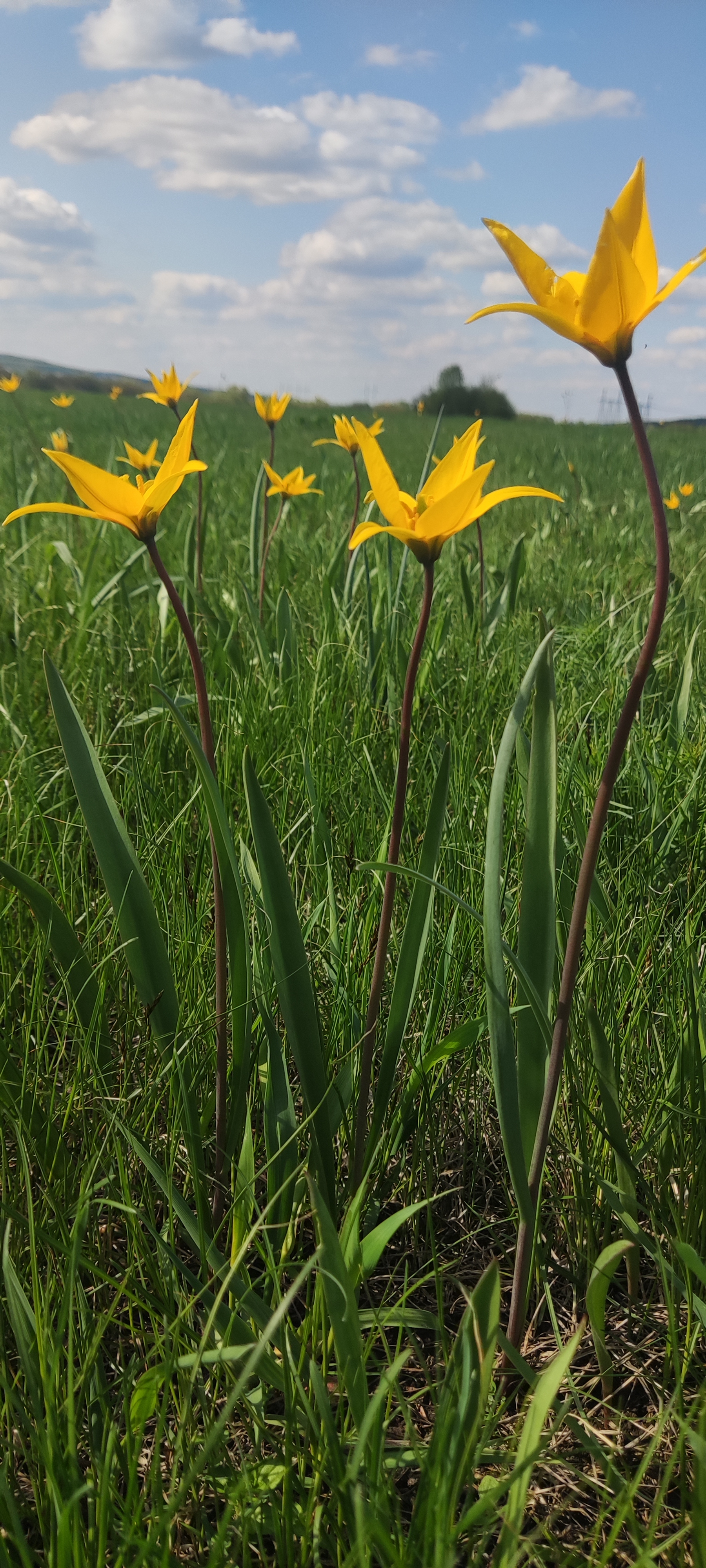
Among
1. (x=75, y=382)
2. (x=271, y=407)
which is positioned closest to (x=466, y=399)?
(x=75, y=382)

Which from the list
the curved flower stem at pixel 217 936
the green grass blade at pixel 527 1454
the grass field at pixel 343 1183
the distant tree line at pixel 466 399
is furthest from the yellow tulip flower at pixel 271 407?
the distant tree line at pixel 466 399

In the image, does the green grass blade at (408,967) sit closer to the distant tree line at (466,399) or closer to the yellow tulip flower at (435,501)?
the yellow tulip flower at (435,501)

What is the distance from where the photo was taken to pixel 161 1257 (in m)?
0.89

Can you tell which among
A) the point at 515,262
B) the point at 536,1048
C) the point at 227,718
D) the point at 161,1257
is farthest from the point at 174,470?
the point at 227,718

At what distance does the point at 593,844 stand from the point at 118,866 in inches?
20.0

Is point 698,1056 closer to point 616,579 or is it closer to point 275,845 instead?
point 275,845

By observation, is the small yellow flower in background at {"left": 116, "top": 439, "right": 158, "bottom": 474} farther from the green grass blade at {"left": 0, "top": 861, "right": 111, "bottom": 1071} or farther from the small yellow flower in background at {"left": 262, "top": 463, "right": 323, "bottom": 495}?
the green grass blade at {"left": 0, "top": 861, "right": 111, "bottom": 1071}

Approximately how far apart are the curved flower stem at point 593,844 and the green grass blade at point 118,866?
1.26ft

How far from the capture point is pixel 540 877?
84 centimetres

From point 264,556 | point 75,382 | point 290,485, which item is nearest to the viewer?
point 264,556

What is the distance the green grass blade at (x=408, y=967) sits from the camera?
3.04 ft

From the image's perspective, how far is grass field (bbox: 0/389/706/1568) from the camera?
2.19 ft

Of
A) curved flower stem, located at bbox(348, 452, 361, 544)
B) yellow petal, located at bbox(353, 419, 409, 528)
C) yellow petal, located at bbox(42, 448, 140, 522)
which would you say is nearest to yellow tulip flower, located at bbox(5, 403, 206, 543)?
yellow petal, located at bbox(42, 448, 140, 522)

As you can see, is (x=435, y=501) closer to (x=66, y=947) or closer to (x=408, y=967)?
(x=408, y=967)
